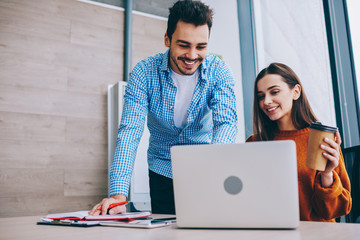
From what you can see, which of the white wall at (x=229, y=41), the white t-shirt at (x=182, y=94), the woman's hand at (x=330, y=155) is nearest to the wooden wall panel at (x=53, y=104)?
the white wall at (x=229, y=41)

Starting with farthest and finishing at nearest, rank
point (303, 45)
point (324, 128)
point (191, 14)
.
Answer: point (303, 45)
point (191, 14)
point (324, 128)

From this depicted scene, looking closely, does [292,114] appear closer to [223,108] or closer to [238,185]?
[223,108]

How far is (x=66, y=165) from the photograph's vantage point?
2.88m

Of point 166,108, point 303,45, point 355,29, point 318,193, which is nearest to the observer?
point 318,193

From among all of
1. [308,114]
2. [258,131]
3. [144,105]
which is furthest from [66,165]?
[308,114]

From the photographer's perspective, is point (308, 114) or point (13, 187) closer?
point (308, 114)

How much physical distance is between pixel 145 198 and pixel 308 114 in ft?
5.67

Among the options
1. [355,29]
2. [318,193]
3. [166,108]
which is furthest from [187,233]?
[355,29]

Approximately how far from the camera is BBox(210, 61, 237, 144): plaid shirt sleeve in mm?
1357

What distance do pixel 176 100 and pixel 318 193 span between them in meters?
0.74

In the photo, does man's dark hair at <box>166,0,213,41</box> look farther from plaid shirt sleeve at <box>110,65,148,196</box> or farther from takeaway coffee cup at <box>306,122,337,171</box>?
takeaway coffee cup at <box>306,122,337,171</box>

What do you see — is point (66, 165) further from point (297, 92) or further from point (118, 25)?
point (297, 92)

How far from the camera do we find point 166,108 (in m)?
1.57

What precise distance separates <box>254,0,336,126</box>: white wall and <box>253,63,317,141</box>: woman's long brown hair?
636mm
